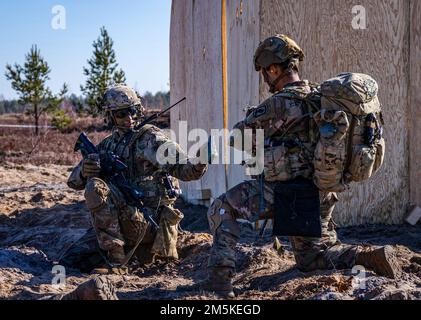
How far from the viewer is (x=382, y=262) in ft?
14.8

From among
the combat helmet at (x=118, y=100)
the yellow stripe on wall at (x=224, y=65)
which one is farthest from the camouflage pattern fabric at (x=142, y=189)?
the yellow stripe on wall at (x=224, y=65)

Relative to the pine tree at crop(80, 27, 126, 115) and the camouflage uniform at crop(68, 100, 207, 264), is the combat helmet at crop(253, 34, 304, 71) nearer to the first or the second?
the camouflage uniform at crop(68, 100, 207, 264)

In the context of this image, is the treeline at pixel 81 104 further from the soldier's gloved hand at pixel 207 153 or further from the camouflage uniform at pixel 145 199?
the soldier's gloved hand at pixel 207 153

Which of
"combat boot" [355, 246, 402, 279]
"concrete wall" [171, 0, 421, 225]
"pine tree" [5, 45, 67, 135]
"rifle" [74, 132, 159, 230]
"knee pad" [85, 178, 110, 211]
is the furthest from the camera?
"pine tree" [5, 45, 67, 135]

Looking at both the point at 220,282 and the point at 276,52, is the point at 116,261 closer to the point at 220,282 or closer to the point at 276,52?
the point at 220,282

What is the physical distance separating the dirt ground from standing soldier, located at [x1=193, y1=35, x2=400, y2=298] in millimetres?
129

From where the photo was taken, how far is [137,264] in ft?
20.0

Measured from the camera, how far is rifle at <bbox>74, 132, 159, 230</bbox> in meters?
5.92

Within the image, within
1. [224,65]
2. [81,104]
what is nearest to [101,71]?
[81,104]

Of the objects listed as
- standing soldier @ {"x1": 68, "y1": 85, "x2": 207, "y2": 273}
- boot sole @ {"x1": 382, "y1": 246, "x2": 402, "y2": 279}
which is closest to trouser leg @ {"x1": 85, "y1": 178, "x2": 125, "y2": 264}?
standing soldier @ {"x1": 68, "y1": 85, "x2": 207, "y2": 273}

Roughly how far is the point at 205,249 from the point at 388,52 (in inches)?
110

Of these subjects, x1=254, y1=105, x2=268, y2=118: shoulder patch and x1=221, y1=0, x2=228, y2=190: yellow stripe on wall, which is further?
x1=221, y1=0, x2=228, y2=190: yellow stripe on wall

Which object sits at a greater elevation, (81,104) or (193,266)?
(81,104)

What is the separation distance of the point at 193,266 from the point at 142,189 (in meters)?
0.81
